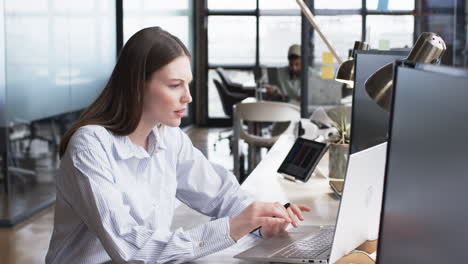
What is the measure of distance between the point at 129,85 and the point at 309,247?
60 centimetres

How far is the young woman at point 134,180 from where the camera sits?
1757mm

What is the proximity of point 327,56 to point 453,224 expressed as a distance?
18.2 ft

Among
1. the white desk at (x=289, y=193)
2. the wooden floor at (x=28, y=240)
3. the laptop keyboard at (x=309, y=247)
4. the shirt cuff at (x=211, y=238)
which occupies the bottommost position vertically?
the wooden floor at (x=28, y=240)

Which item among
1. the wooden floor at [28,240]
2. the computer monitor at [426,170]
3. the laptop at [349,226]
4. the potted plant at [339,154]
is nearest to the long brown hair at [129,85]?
the laptop at [349,226]

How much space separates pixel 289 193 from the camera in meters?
2.73

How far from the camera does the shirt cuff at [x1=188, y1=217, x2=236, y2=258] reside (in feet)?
5.89

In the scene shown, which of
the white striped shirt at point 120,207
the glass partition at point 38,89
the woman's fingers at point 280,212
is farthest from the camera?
the glass partition at point 38,89

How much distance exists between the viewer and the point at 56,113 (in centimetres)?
605

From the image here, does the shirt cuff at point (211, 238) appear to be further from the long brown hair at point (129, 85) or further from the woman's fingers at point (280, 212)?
the long brown hair at point (129, 85)

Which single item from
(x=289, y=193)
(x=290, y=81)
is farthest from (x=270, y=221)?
(x=290, y=81)

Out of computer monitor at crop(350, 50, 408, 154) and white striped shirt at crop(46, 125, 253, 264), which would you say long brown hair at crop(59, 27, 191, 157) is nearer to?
white striped shirt at crop(46, 125, 253, 264)

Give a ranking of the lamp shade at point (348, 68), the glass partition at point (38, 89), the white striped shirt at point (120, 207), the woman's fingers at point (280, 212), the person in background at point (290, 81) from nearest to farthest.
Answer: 1. the white striped shirt at point (120, 207)
2. the woman's fingers at point (280, 212)
3. the lamp shade at point (348, 68)
4. the glass partition at point (38, 89)
5. the person in background at point (290, 81)

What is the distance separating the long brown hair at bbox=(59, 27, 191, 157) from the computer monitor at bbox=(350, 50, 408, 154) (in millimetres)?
631

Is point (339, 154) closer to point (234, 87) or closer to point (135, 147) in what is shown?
point (135, 147)
